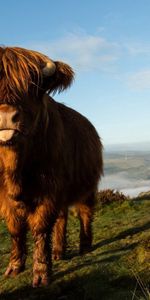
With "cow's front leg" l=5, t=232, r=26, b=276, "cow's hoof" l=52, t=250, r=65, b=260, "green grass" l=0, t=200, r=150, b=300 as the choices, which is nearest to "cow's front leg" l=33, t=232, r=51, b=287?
"green grass" l=0, t=200, r=150, b=300

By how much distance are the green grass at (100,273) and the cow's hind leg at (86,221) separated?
0.20 metres

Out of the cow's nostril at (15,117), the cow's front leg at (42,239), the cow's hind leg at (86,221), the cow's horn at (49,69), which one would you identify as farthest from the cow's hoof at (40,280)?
the cow's horn at (49,69)

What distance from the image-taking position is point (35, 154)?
7184 millimetres

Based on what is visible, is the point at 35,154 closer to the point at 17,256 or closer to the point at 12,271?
the point at 17,256

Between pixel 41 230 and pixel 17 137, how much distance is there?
214 centimetres

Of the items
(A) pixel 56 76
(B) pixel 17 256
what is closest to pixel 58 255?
(B) pixel 17 256

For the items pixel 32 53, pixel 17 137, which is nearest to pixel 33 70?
pixel 32 53

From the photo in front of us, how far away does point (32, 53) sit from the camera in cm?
684

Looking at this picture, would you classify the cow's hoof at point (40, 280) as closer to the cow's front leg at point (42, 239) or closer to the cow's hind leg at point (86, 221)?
the cow's front leg at point (42, 239)

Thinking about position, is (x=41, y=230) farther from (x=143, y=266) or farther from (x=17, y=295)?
(x=143, y=266)

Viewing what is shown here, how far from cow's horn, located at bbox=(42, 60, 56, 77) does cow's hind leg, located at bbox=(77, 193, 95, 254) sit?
14.2ft

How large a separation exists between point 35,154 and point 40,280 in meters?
2.05

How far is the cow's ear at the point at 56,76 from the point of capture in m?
6.80

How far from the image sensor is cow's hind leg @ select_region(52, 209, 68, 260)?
9281 millimetres
